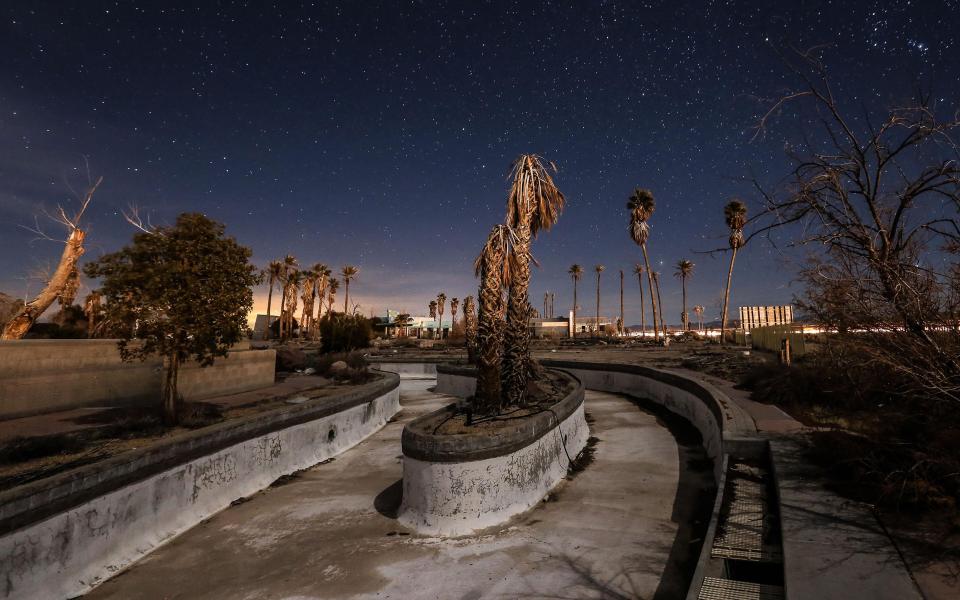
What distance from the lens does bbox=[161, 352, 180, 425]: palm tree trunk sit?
1202 centimetres

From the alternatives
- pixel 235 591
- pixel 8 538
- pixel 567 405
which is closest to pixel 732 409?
pixel 567 405

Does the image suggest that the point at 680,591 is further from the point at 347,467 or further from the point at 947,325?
the point at 347,467

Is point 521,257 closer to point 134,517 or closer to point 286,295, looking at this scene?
point 134,517

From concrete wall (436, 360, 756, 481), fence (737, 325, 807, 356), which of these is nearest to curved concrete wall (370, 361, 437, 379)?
concrete wall (436, 360, 756, 481)

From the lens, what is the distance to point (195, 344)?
41.7 ft

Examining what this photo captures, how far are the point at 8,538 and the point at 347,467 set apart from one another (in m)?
7.75

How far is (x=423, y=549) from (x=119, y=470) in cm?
534

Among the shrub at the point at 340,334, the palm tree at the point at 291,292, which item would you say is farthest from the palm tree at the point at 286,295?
the shrub at the point at 340,334

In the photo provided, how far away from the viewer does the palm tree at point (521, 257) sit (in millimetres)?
14156

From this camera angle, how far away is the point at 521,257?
14.6 meters

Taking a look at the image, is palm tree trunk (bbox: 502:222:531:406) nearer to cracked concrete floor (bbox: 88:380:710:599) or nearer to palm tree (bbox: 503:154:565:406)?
palm tree (bbox: 503:154:565:406)

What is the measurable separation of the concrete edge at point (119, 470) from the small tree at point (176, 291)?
2.73 metres

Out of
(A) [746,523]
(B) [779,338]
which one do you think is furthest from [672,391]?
(B) [779,338]

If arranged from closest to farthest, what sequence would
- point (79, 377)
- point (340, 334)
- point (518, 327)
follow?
1. point (79, 377)
2. point (518, 327)
3. point (340, 334)
